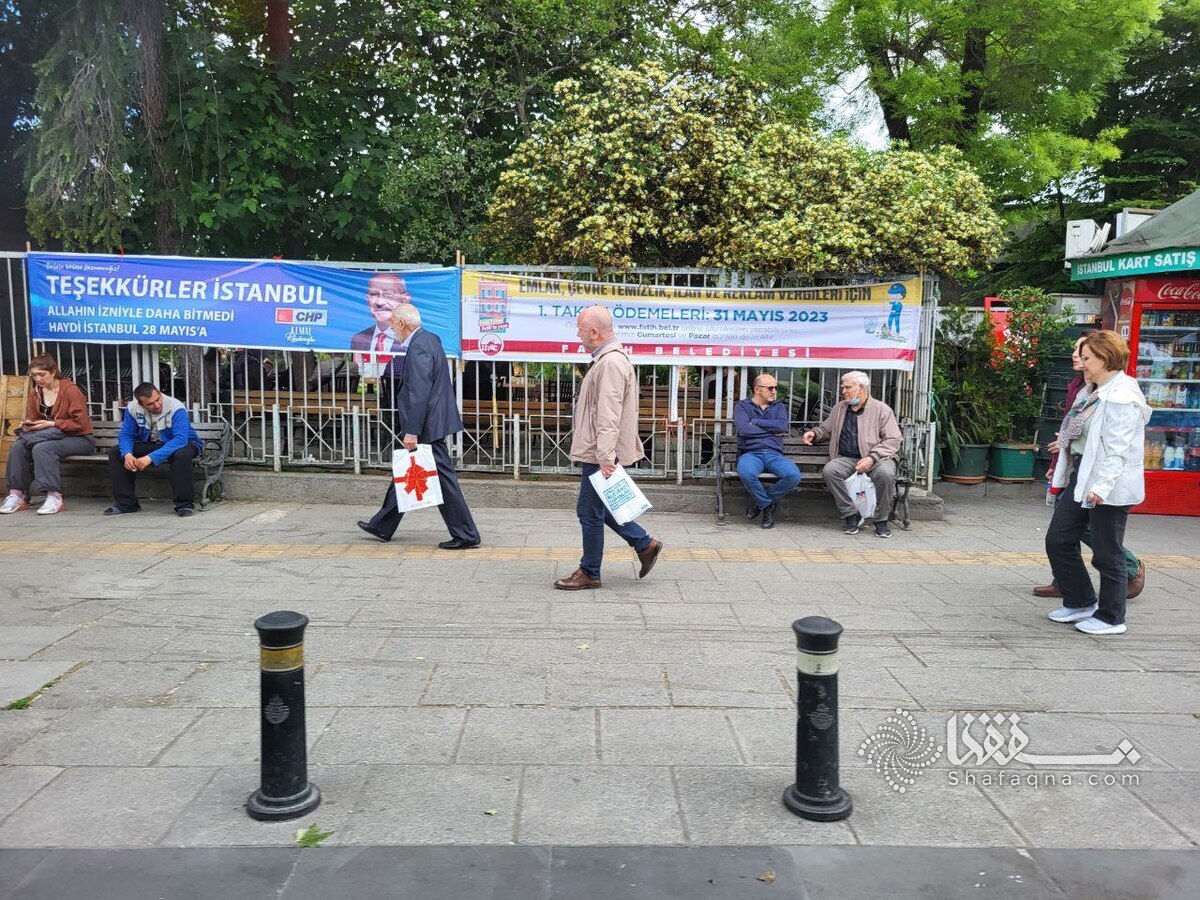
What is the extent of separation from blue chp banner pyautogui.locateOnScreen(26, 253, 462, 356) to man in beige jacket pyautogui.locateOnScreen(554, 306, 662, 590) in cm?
345

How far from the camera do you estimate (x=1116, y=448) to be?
5.23 metres

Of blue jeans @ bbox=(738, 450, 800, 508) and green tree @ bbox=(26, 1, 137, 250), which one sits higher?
green tree @ bbox=(26, 1, 137, 250)

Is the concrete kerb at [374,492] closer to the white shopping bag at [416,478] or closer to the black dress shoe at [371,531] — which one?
the black dress shoe at [371,531]

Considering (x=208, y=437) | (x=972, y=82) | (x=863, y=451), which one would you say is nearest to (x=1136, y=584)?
(x=863, y=451)

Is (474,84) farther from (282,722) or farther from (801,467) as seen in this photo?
(282,722)

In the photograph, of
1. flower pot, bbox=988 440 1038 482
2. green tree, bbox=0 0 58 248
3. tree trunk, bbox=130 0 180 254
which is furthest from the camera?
green tree, bbox=0 0 58 248

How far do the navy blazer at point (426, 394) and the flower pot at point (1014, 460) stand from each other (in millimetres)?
6525

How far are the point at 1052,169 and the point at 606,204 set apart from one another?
8.44 metres

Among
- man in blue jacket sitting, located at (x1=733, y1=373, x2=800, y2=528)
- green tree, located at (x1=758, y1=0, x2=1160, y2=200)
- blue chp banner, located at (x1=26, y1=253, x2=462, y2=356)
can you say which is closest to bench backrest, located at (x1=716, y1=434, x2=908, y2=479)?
man in blue jacket sitting, located at (x1=733, y1=373, x2=800, y2=528)

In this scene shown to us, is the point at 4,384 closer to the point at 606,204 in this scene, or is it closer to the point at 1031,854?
the point at 606,204

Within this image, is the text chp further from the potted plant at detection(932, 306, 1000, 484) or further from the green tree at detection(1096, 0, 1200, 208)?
the green tree at detection(1096, 0, 1200, 208)

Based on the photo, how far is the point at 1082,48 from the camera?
42.9 ft

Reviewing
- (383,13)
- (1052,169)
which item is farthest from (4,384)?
(1052,169)

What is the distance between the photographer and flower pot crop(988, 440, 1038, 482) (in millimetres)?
10258
